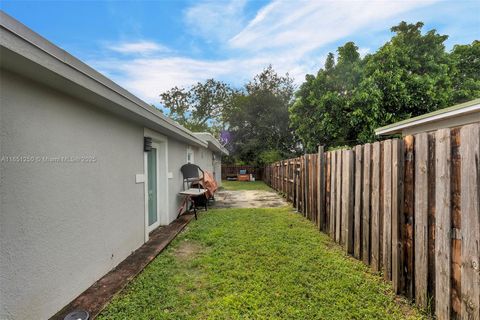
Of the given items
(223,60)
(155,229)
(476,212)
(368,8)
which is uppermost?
(223,60)

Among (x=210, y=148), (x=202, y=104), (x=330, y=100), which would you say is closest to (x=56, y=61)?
(x=210, y=148)

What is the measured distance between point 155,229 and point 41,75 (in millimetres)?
4315

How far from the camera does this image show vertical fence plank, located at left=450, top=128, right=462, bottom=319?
2.03 meters

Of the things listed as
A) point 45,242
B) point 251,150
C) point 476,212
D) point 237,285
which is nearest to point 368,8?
point 476,212

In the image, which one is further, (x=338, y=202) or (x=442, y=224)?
(x=338, y=202)

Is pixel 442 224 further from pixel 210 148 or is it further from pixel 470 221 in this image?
pixel 210 148

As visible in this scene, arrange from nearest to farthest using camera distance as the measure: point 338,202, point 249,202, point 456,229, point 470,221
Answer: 1. point 470,221
2. point 456,229
3. point 338,202
4. point 249,202

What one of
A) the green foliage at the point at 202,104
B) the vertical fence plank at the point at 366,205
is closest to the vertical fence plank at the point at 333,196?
the vertical fence plank at the point at 366,205

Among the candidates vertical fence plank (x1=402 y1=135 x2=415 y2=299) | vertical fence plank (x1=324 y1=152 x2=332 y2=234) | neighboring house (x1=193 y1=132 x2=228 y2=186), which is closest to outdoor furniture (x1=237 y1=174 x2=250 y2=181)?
neighboring house (x1=193 y1=132 x2=228 y2=186)

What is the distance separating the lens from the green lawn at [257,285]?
245cm

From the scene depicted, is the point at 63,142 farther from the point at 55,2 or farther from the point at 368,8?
the point at 368,8

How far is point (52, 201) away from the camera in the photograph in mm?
2451

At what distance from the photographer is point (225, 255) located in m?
3.99

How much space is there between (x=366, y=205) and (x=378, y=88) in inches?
434
